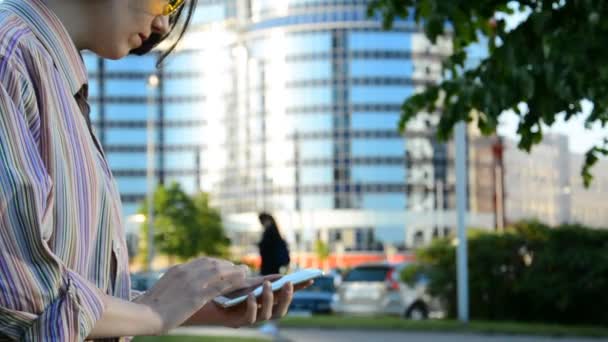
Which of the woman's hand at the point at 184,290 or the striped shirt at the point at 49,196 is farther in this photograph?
the woman's hand at the point at 184,290

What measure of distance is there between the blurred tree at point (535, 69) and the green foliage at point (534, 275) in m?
16.9

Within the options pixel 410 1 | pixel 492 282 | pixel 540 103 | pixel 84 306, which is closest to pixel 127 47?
pixel 84 306

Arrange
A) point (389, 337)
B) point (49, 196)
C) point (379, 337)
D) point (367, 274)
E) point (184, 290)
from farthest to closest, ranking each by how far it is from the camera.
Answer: point (367, 274) → point (389, 337) → point (379, 337) → point (184, 290) → point (49, 196)

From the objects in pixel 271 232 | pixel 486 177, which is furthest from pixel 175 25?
pixel 486 177

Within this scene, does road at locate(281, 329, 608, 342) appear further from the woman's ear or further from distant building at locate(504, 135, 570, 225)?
distant building at locate(504, 135, 570, 225)

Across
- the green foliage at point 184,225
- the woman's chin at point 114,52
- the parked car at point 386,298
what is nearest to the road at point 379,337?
the parked car at point 386,298

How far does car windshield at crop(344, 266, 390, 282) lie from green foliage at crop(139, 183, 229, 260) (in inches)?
1649

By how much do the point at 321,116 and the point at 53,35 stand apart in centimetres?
10126

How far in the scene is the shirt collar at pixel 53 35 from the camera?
1466mm

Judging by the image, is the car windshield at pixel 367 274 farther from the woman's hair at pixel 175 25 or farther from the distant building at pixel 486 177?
the distant building at pixel 486 177

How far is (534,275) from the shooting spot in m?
24.9

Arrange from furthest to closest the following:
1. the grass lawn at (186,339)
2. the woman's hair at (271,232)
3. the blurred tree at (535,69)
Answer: the woman's hair at (271,232) < the grass lawn at (186,339) < the blurred tree at (535,69)

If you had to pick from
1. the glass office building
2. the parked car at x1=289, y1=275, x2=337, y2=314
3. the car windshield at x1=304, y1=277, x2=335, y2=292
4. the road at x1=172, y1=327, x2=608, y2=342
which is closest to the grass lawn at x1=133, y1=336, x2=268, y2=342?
the road at x1=172, y1=327, x2=608, y2=342

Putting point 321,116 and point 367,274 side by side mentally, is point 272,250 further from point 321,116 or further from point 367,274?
point 321,116
